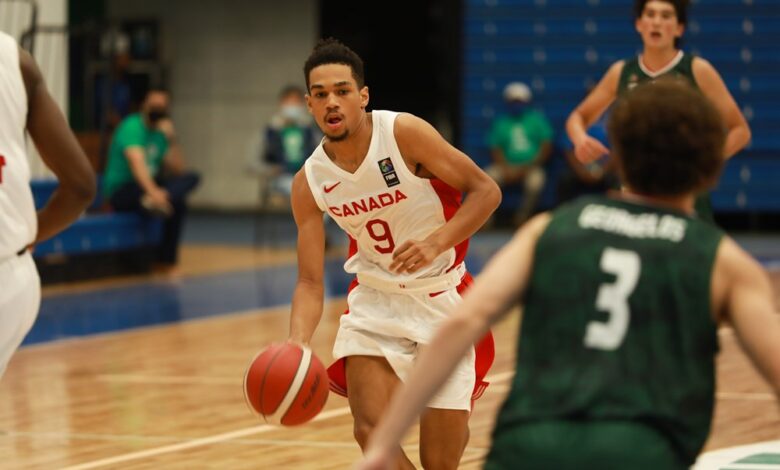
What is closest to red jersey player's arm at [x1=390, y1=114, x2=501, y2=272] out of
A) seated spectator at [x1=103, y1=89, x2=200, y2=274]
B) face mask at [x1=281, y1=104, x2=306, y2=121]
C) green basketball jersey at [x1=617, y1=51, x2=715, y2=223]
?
green basketball jersey at [x1=617, y1=51, x2=715, y2=223]

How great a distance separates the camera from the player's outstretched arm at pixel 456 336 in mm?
2574

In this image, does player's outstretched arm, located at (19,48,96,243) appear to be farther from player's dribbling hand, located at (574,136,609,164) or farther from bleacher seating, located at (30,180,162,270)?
bleacher seating, located at (30,180,162,270)

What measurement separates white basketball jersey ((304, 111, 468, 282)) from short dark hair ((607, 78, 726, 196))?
7.56 feet

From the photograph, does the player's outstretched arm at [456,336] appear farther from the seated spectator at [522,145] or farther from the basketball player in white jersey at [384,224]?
the seated spectator at [522,145]

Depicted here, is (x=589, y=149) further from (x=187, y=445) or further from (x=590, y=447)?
(x=590, y=447)

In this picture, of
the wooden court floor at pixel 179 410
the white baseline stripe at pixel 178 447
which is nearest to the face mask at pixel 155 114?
the wooden court floor at pixel 179 410

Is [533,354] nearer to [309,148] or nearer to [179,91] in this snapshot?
[309,148]

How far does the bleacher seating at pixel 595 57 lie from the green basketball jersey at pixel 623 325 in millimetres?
15497

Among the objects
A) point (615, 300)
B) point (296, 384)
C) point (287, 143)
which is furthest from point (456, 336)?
point (287, 143)

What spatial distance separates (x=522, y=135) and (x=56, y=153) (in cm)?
1409

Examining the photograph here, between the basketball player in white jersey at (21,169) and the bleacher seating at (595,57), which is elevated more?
the basketball player in white jersey at (21,169)

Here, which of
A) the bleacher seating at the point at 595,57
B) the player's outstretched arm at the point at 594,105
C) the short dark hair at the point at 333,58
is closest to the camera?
the short dark hair at the point at 333,58

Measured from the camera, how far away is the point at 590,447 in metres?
2.59

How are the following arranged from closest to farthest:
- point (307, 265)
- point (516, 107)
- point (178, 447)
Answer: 1. point (307, 265)
2. point (178, 447)
3. point (516, 107)
